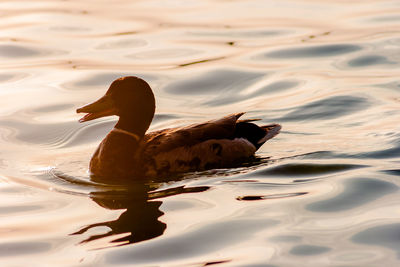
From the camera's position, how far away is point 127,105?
9.35 metres

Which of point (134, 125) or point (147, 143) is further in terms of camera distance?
point (134, 125)

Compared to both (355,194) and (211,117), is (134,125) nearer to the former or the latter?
(211,117)

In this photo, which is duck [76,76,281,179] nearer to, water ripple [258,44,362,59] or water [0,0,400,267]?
water [0,0,400,267]

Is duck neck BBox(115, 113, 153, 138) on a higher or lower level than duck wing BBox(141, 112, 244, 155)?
higher

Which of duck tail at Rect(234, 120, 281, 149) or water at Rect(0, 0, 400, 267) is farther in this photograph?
duck tail at Rect(234, 120, 281, 149)

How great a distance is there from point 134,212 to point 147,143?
4.84 feet

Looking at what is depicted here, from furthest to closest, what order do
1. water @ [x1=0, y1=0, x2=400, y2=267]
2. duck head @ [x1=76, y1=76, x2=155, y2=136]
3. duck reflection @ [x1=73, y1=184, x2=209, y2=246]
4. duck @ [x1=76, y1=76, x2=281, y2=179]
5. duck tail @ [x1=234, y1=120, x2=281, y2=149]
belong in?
duck tail @ [x1=234, y1=120, x2=281, y2=149] < duck head @ [x1=76, y1=76, x2=155, y2=136] < duck @ [x1=76, y1=76, x2=281, y2=179] < duck reflection @ [x1=73, y1=184, x2=209, y2=246] < water @ [x1=0, y1=0, x2=400, y2=267]

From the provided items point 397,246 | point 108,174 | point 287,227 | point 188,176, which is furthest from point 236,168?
point 397,246

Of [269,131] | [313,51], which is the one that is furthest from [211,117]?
[313,51]

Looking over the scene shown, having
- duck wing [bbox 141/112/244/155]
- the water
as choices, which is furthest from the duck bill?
the water

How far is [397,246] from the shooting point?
6715 mm

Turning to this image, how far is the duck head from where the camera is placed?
367 inches

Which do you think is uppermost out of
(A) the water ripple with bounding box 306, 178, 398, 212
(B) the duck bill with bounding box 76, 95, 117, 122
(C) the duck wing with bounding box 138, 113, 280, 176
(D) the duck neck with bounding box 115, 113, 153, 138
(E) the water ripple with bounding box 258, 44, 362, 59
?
(E) the water ripple with bounding box 258, 44, 362, 59

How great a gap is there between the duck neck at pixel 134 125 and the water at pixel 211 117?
2.16 feet
